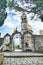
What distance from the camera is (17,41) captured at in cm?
1082

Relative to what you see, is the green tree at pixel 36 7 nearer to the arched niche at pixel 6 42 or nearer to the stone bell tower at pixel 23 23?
the stone bell tower at pixel 23 23

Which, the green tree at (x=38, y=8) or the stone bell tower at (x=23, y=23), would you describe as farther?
the green tree at (x=38, y=8)

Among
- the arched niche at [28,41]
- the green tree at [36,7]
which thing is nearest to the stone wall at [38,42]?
the arched niche at [28,41]

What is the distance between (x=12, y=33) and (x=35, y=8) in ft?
6.89

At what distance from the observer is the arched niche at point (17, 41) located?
423 inches

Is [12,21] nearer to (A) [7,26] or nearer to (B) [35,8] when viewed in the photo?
(A) [7,26]

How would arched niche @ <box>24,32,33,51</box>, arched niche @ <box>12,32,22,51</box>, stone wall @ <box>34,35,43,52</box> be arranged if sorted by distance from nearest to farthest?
arched niche @ <box>12,32,22,51</box>
stone wall @ <box>34,35,43,52</box>
arched niche @ <box>24,32,33,51</box>

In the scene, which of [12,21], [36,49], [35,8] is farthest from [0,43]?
[35,8]

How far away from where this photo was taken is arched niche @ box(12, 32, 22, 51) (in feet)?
35.2

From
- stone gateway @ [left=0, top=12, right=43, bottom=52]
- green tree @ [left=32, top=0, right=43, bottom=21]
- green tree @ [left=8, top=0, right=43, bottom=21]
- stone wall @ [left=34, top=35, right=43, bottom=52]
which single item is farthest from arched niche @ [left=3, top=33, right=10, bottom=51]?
green tree @ [left=32, top=0, right=43, bottom=21]

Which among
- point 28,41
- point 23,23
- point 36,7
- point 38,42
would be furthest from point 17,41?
point 36,7

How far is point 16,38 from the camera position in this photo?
10992 mm

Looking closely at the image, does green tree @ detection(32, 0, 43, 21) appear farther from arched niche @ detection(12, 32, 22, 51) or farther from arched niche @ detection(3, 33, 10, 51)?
arched niche @ detection(3, 33, 10, 51)

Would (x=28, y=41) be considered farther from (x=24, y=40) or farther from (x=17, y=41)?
(x=17, y=41)
